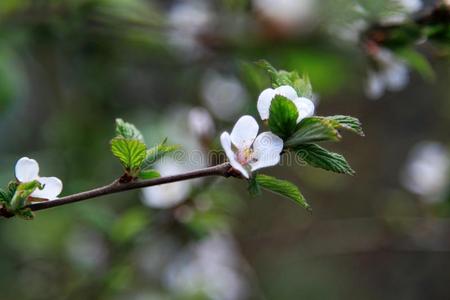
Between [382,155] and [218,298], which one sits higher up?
[382,155]

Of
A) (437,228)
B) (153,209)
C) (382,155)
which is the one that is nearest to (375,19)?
(153,209)

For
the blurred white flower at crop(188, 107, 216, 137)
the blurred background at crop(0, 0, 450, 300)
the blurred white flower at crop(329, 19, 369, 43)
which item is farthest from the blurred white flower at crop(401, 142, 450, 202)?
the blurred white flower at crop(188, 107, 216, 137)

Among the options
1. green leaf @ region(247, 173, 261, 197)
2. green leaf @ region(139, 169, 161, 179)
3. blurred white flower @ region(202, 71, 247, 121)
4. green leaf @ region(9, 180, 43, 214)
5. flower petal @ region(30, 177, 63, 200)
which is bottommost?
green leaf @ region(247, 173, 261, 197)

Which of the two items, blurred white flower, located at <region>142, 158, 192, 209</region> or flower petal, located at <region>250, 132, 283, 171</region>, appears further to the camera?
blurred white flower, located at <region>142, 158, 192, 209</region>

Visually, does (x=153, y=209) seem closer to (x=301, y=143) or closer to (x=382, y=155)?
(x=301, y=143)

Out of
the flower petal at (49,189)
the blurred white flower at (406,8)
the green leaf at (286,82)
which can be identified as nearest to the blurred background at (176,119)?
the blurred white flower at (406,8)

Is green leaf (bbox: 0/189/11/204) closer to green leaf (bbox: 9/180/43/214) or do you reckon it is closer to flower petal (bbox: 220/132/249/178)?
green leaf (bbox: 9/180/43/214)

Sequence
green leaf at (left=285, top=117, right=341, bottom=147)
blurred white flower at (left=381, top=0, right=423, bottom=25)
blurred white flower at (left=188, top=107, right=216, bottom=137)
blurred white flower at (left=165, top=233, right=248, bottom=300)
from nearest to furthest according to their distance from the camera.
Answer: green leaf at (left=285, top=117, right=341, bottom=147)
blurred white flower at (left=381, top=0, right=423, bottom=25)
blurred white flower at (left=188, top=107, right=216, bottom=137)
blurred white flower at (left=165, top=233, right=248, bottom=300)

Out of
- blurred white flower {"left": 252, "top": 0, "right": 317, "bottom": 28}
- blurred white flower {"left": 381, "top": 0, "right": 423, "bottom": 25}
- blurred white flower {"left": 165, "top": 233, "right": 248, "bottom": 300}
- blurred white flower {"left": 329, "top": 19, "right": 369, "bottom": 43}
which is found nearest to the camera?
blurred white flower {"left": 381, "top": 0, "right": 423, "bottom": 25}

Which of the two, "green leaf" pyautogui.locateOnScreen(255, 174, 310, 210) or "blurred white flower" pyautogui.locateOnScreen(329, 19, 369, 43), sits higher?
"blurred white flower" pyautogui.locateOnScreen(329, 19, 369, 43)

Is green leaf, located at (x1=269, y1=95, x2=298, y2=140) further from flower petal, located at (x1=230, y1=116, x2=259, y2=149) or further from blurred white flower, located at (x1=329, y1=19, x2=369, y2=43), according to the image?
blurred white flower, located at (x1=329, y1=19, x2=369, y2=43)
